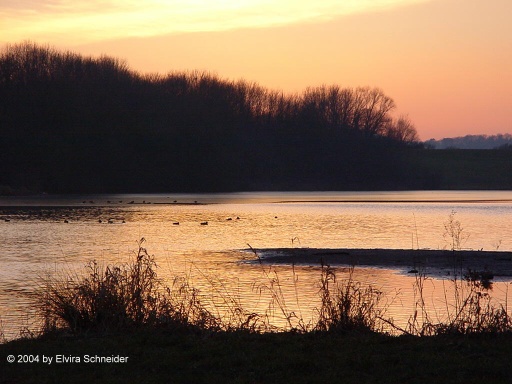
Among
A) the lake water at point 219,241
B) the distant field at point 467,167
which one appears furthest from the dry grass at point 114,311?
the distant field at point 467,167

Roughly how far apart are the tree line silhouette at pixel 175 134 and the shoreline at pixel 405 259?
71.2m

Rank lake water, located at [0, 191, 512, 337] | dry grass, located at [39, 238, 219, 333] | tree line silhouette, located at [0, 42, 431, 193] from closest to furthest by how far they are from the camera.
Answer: dry grass, located at [39, 238, 219, 333] < lake water, located at [0, 191, 512, 337] < tree line silhouette, located at [0, 42, 431, 193]

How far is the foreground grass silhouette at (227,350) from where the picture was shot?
8703mm

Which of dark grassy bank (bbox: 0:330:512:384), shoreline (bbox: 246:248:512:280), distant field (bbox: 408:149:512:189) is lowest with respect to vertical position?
shoreline (bbox: 246:248:512:280)

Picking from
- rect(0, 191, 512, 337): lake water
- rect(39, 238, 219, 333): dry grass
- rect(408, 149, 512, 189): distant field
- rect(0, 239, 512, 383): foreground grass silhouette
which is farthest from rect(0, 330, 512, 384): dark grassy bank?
rect(408, 149, 512, 189): distant field

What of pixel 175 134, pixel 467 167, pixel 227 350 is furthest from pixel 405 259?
pixel 467 167

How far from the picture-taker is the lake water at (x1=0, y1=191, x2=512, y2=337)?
66.7 feet

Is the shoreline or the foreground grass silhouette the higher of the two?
the foreground grass silhouette

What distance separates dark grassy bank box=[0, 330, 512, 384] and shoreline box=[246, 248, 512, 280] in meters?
15.0

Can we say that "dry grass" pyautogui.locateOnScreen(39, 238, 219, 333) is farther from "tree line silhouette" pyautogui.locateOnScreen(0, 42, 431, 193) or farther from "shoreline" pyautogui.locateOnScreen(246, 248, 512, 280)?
"tree line silhouette" pyautogui.locateOnScreen(0, 42, 431, 193)

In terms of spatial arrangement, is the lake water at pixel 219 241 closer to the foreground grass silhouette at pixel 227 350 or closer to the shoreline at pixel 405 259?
the shoreline at pixel 405 259

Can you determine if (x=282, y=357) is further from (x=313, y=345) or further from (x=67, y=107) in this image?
(x=67, y=107)

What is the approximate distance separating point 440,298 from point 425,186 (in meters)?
123

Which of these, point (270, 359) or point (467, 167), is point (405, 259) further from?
point (467, 167)
